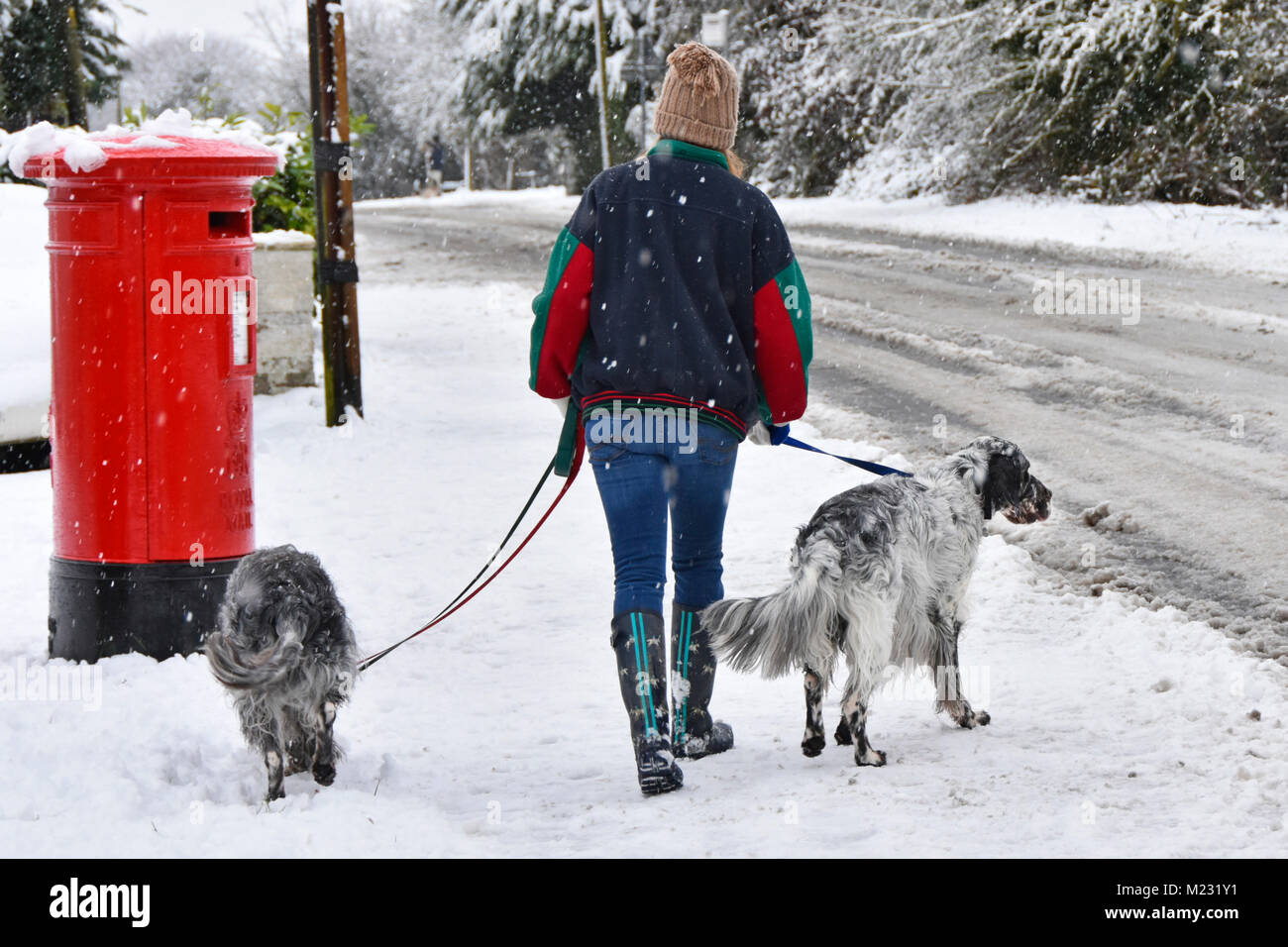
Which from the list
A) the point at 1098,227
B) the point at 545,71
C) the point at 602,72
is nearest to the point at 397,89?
the point at 545,71

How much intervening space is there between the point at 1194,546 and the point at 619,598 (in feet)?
10.9

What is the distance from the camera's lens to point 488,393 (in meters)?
9.96

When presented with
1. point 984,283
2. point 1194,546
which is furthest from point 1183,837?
point 984,283

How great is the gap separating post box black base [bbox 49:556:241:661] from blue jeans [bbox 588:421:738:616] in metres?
1.73

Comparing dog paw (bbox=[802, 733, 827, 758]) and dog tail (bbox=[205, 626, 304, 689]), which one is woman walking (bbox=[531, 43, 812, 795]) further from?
dog tail (bbox=[205, 626, 304, 689])

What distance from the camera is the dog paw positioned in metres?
4.05

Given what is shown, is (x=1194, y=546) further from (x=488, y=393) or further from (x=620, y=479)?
(x=488, y=393)

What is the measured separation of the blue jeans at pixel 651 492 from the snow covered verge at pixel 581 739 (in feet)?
1.93

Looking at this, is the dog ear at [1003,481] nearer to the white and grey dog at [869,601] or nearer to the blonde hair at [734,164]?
the white and grey dog at [869,601]

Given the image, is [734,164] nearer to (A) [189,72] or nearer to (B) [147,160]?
(B) [147,160]

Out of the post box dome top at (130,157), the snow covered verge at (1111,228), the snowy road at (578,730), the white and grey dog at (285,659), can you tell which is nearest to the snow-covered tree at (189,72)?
the snow covered verge at (1111,228)

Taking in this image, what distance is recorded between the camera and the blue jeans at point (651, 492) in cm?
373

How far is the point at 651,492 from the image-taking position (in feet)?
12.3

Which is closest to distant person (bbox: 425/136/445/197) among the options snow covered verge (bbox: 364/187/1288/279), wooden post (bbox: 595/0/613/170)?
wooden post (bbox: 595/0/613/170)
